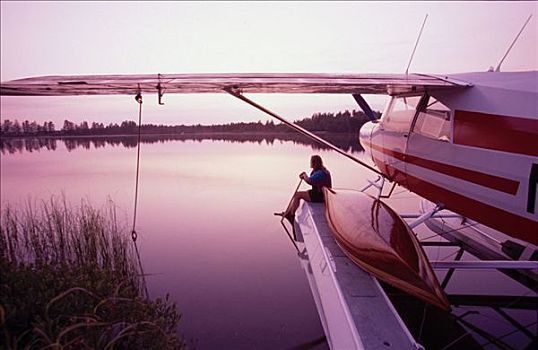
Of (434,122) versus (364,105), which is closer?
(434,122)

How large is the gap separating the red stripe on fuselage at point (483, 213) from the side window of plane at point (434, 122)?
0.59 meters

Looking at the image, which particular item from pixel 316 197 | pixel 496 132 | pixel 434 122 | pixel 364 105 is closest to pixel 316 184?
pixel 316 197

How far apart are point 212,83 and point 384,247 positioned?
2.65 m

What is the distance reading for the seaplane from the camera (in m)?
2.77

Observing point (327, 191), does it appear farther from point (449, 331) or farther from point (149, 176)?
point (149, 176)

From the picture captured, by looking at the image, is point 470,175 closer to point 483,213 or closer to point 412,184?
point 483,213

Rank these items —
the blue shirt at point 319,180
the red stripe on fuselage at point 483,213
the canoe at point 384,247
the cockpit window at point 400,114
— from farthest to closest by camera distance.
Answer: the blue shirt at point 319,180 → the cockpit window at point 400,114 → the red stripe on fuselage at point 483,213 → the canoe at point 384,247

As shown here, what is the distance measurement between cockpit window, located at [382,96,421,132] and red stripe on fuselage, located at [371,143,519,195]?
481 millimetres

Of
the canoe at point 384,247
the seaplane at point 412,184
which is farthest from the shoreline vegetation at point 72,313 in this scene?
the canoe at point 384,247

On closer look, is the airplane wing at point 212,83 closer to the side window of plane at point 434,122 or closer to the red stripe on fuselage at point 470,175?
the side window of plane at point 434,122

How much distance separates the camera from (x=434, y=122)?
402 centimetres

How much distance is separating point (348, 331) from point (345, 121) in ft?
151

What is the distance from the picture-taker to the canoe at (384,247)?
2.63 meters

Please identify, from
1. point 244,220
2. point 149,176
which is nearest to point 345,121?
point 149,176
